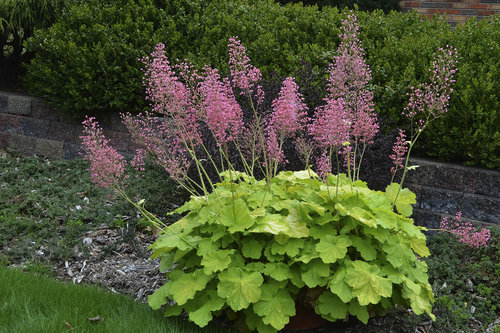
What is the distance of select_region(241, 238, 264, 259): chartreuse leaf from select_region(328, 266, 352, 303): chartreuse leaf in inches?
14.8

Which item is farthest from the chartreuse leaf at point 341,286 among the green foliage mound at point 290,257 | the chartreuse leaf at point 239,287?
the chartreuse leaf at point 239,287

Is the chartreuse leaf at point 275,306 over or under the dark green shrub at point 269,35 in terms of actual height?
under

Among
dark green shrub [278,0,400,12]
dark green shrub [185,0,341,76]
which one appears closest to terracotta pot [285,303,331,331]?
dark green shrub [185,0,341,76]

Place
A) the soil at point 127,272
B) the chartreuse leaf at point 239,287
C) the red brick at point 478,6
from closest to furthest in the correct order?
the chartreuse leaf at point 239,287 → the soil at point 127,272 → the red brick at point 478,6

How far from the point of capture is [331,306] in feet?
8.84

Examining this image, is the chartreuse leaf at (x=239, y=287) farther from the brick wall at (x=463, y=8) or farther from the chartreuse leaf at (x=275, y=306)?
the brick wall at (x=463, y=8)

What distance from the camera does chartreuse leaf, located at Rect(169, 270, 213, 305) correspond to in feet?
8.59

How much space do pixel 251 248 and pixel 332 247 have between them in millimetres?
399

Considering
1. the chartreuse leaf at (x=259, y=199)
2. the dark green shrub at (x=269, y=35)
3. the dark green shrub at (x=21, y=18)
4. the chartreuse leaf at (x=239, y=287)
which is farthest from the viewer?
the dark green shrub at (x=21, y=18)

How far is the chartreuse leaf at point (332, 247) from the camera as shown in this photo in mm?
2592

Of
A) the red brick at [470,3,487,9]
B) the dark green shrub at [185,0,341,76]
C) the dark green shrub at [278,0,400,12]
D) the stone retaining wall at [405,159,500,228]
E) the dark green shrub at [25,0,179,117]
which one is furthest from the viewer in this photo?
the dark green shrub at [278,0,400,12]

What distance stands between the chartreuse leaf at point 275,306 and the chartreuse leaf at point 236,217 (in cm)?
32

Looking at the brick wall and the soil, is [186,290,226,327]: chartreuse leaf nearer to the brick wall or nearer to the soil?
the soil

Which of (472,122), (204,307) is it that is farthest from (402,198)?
(472,122)
